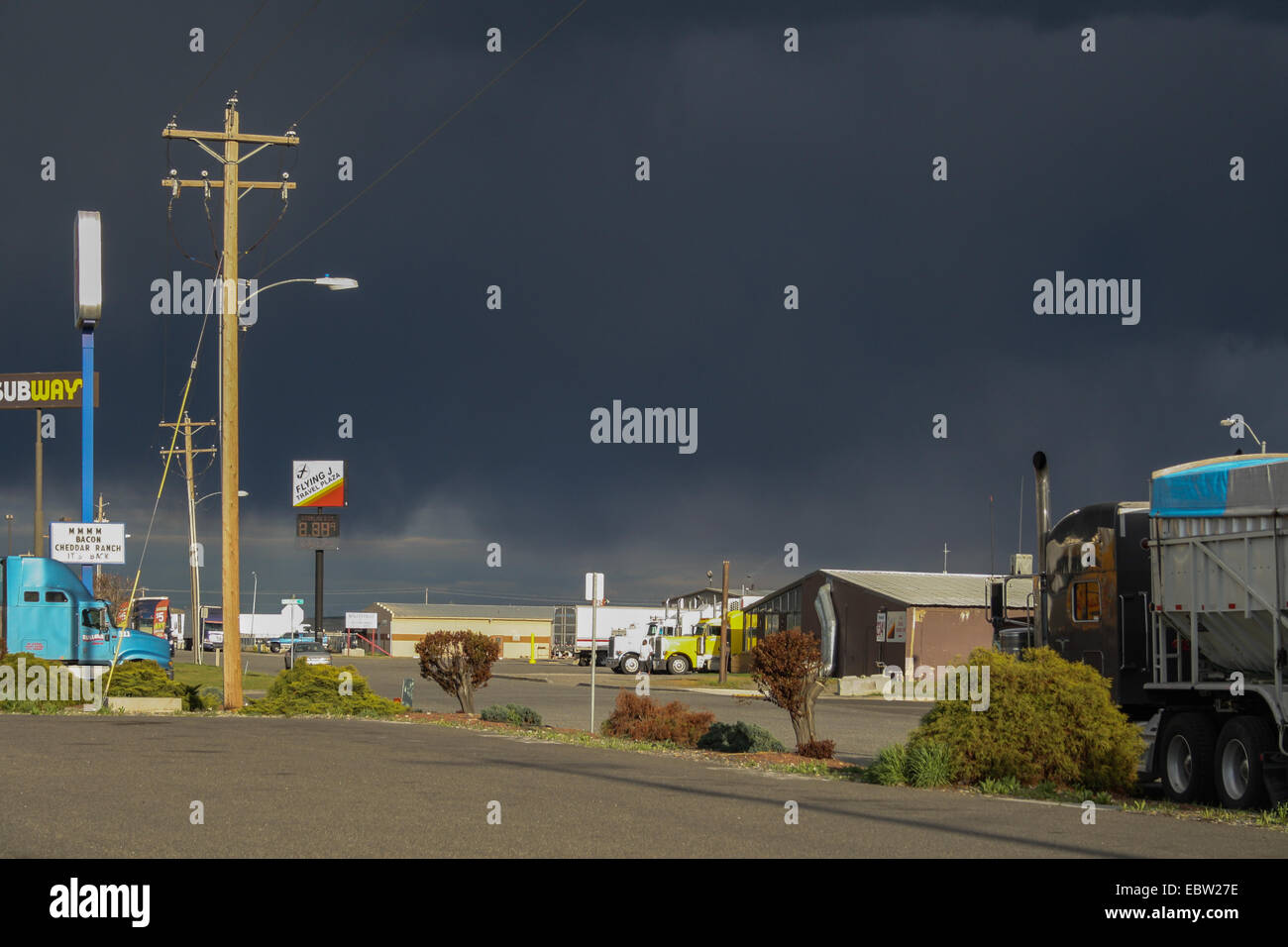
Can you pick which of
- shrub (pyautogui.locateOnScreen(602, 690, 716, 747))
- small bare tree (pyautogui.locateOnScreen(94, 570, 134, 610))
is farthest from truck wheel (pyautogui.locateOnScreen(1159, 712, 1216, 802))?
small bare tree (pyautogui.locateOnScreen(94, 570, 134, 610))

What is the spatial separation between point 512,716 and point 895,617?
34.0 meters

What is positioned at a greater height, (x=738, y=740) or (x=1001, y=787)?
(x=1001, y=787)

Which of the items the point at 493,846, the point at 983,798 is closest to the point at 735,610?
the point at 983,798

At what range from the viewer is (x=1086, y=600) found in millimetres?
17594

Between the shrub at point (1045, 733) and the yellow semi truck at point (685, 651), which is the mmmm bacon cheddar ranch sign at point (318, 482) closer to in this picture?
the yellow semi truck at point (685, 651)

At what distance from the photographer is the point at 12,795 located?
12086mm

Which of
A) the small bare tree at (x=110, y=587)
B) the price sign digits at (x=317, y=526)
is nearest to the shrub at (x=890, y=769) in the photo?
the price sign digits at (x=317, y=526)

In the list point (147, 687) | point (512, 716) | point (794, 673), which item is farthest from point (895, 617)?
point (794, 673)

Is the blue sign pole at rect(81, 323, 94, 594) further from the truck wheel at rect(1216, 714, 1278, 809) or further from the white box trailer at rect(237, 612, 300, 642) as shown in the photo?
the white box trailer at rect(237, 612, 300, 642)

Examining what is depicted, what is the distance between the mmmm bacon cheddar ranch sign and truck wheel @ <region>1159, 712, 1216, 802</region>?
4187 centimetres

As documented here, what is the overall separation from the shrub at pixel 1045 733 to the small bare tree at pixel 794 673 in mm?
4682

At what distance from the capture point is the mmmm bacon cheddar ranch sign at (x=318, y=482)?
53.2 metres

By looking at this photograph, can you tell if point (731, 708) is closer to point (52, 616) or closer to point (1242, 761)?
point (52, 616)
